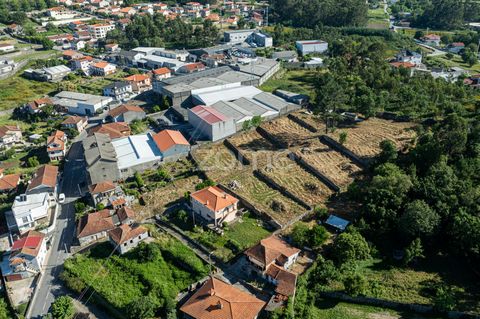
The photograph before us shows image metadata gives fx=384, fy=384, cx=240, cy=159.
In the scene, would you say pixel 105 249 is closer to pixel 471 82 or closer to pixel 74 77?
pixel 74 77

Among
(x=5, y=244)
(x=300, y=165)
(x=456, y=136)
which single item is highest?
(x=456, y=136)

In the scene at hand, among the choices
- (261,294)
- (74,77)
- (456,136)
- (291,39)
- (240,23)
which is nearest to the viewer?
(261,294)

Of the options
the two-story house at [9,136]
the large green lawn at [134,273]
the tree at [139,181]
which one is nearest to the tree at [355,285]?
the large green lawn at [134,273]

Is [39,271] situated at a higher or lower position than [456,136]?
lower

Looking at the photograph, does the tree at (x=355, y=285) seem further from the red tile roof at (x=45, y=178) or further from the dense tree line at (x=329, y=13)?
the dense tree line at (x=329, y=13)

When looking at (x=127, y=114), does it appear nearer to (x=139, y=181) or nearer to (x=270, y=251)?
(x=139, y=181)

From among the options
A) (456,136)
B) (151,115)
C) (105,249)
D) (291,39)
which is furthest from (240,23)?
(105,249)

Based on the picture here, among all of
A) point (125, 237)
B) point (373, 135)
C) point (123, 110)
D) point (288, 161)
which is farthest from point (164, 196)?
point (373, 135)
